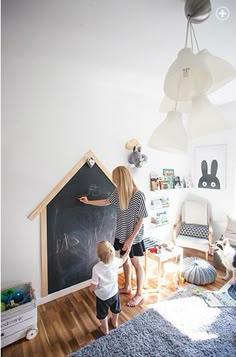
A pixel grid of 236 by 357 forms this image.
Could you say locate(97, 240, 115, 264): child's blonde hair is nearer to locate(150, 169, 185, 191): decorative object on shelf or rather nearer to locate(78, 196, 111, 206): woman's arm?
locate(78, 196, 111, 206): woman's arm

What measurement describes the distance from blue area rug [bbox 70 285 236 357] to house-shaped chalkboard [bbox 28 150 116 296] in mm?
757

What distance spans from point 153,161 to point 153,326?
6.60 feet

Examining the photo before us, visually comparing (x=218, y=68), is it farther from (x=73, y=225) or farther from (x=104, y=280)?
(x=73, y=225)

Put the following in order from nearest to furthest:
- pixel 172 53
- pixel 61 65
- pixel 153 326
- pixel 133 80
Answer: pixel 172 53
pixel 153 326
pixel 61 65
pixel 133 80

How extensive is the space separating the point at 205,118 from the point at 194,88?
0.18 metres

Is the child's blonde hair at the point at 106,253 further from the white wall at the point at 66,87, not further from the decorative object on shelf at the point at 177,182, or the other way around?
the decorative object on shelf at the point at 177,182

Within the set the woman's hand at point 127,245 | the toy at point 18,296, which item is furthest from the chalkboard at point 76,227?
the woman's hand at point 127,245

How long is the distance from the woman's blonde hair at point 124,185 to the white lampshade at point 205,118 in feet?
3.03

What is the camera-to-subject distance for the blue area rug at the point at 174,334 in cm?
147

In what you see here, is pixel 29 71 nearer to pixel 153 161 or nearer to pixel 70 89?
pixel 70 89

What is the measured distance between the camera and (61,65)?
1.82 m

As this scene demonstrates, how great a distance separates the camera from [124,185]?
1831 millimetres

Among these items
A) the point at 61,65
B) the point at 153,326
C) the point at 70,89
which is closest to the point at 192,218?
the point at 153,326

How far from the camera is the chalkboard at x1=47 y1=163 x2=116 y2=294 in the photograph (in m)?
2.02
